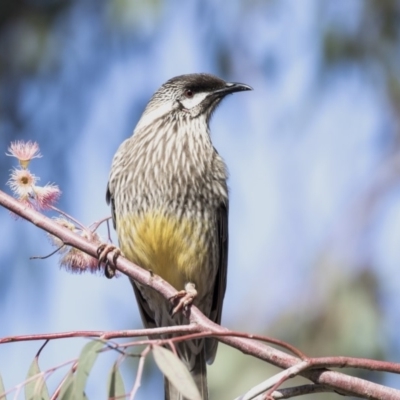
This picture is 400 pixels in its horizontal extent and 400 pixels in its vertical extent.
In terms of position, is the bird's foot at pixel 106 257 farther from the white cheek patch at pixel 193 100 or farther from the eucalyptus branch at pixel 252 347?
the white cheek patch at pixel 193 100

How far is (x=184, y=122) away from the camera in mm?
3943

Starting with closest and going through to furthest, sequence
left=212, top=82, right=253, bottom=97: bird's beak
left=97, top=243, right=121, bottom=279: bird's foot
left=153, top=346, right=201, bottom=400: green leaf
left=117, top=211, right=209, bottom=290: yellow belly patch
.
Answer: left=153, top=346, right=201, bottom=400: green leaf < left=97, top=243, right=121, bottom=279: bird's foot < left=117, top=211, right=209, bottom=290: yellow belly patch < left=212, top=82, right=253, bottom=97: bird's beak

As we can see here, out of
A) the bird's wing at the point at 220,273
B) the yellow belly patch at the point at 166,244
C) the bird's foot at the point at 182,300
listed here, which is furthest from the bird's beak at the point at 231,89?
the bird's foot at the point at 182,300

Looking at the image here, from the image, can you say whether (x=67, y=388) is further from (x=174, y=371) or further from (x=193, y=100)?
(x=193, y=100)

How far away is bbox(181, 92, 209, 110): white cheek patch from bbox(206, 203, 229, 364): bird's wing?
54 cm

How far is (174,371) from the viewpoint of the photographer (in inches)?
75.4

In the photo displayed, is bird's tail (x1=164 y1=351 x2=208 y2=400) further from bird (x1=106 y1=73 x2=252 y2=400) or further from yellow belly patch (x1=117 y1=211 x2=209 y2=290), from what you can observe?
yellow belly patch (x1=117 y1=211 x2=209 y2=290)

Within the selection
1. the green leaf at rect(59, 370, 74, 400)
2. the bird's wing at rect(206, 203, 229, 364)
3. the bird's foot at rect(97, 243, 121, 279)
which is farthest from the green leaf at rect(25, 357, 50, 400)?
the bird's wing at rect(206, 203, 229, 364)

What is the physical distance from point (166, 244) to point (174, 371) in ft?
4.63

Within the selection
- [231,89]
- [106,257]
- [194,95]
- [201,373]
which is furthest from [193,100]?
[106,257]

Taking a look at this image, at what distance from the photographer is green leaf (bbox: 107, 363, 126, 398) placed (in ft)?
6.35

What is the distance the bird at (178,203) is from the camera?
3.37 metres

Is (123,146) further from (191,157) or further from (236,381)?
(236,381)

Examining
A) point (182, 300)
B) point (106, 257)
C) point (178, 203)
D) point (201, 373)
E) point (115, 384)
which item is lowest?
point (201, 373)
